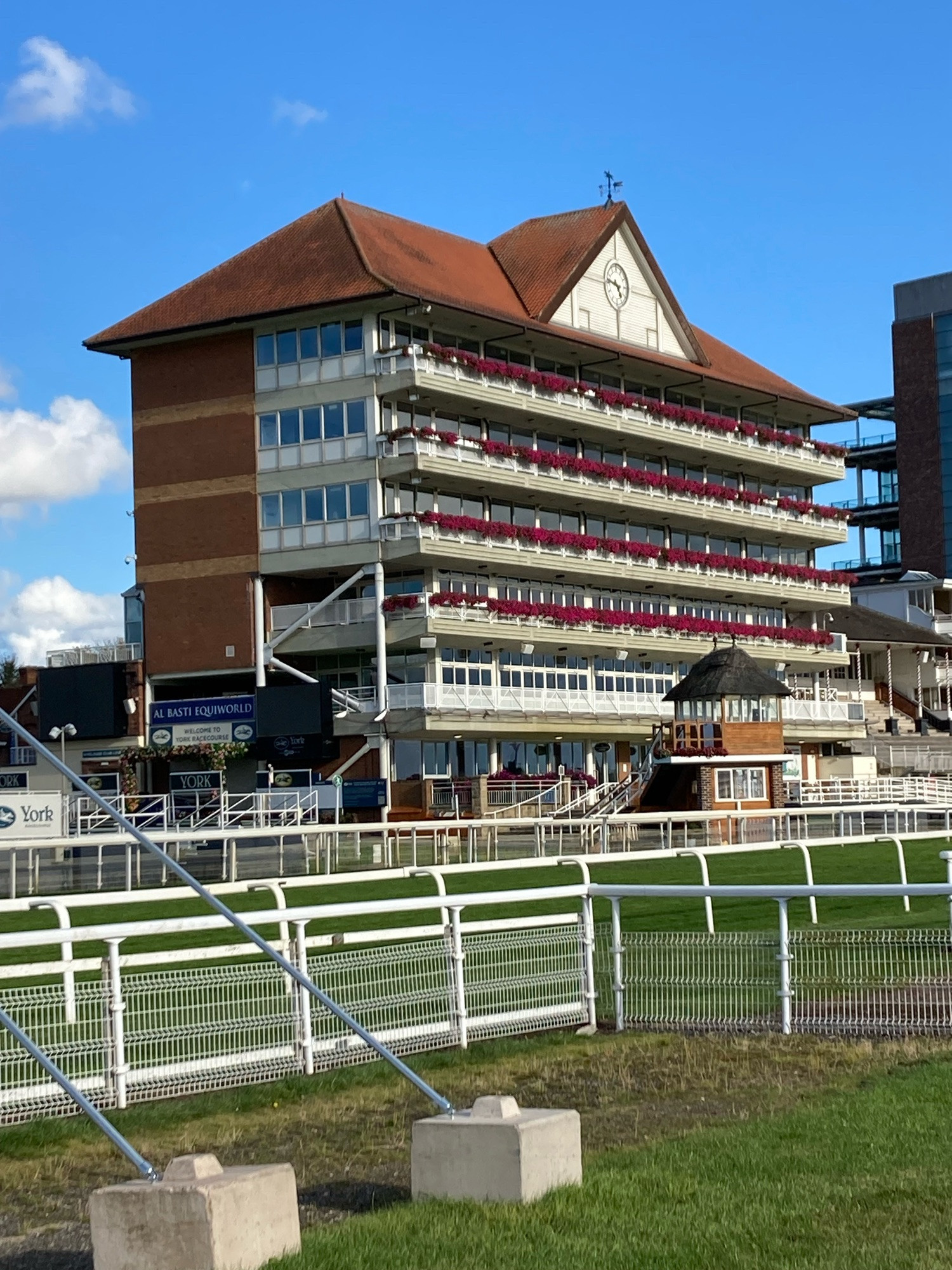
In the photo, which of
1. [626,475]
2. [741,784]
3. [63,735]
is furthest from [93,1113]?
[626,475]

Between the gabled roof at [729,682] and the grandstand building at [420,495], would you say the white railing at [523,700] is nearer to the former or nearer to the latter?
the grandstand building at [420,495]

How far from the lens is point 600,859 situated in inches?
678

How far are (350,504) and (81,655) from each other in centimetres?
1051

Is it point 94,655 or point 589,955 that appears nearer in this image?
point 589,955

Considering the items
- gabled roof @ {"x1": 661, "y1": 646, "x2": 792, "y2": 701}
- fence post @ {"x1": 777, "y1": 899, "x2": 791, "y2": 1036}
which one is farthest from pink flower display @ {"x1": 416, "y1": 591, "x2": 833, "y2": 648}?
fence post @ {"x1": 777, "y1": 899, "x2": 791, "y2": 1036}

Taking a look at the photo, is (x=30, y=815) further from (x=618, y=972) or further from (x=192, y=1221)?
(x=192, y=1221)

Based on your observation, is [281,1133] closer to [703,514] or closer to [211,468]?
[211,468]

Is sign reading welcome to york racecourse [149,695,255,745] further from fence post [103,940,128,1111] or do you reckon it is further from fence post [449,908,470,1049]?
fence post [103,940,128,1111]

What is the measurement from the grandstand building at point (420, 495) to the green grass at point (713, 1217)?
4331cm

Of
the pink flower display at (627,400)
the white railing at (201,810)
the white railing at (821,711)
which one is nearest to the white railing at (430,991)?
the white railing at (201,810)

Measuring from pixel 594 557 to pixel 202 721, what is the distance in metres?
14.4

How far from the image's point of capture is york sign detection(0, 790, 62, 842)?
118 ft

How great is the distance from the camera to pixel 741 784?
47219 millimetres

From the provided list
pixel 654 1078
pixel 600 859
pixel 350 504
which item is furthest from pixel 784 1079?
pixel 350 504
